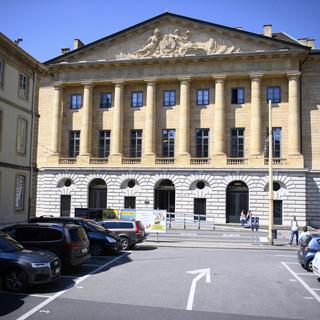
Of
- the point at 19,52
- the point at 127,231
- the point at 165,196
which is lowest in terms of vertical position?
the point at 127,231

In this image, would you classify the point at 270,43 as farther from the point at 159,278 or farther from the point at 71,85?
the point at 159,278

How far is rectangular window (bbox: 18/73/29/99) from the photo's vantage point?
27844 mm

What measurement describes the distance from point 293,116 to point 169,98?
44.7ft

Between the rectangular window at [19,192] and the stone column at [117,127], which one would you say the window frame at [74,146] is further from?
the rectangular window at [19,192]

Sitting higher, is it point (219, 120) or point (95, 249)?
point (219, 120)

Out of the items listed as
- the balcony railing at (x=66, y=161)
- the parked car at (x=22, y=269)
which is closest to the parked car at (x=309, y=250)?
the parked car at (x=22, y=269)

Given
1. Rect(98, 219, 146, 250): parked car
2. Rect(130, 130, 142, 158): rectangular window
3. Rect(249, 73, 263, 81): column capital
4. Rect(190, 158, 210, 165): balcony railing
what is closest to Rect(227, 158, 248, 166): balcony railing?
Rect(190, 158, 210, 165): balcony railing

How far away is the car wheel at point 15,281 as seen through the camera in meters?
11.3

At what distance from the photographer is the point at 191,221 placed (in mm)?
39219

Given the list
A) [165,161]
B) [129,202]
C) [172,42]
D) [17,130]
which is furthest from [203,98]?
[17,130]

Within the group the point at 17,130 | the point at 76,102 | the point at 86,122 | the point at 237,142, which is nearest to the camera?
the point at 17,130

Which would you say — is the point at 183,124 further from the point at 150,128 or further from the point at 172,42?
the point at 172,42

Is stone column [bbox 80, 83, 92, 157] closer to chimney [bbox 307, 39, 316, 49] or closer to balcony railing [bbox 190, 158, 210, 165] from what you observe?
balcony railing [bbox 190, 158, 210, 165]

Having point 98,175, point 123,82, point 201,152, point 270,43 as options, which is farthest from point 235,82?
point 98,175
